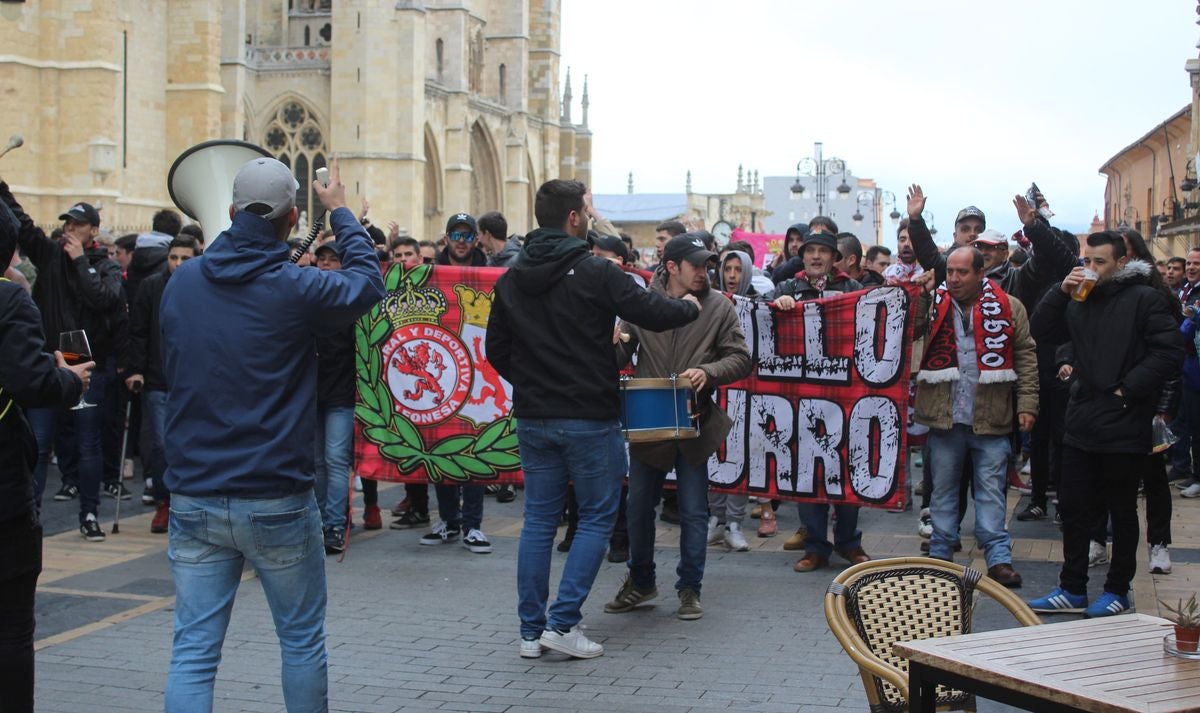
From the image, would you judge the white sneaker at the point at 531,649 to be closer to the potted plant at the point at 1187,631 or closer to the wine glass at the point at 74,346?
the wine glass at the point at 74,346

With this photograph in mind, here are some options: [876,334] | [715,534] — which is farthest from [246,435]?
[715,534]

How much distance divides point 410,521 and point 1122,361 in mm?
5654

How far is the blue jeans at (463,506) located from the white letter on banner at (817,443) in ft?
7.73

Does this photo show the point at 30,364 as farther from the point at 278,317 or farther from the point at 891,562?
the point at 891,562

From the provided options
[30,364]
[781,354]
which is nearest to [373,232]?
[781,354]

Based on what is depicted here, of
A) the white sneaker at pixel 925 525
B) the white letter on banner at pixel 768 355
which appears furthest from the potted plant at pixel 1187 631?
the white sneaker at pixel 925 525

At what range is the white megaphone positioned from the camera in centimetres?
752

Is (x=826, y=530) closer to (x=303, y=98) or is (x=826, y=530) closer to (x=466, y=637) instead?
(x=466, y=637)

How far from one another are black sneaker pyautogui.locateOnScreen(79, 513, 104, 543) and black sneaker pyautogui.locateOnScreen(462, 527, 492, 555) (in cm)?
286

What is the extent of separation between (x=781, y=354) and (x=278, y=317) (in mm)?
5511

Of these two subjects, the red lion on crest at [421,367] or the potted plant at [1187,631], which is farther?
the red lion on crest at [421,367]

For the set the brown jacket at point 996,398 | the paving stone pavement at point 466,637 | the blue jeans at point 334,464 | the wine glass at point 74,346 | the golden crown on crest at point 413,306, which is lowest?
the paving stone pavement at point 466,637

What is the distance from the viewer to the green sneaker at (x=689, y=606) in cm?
781

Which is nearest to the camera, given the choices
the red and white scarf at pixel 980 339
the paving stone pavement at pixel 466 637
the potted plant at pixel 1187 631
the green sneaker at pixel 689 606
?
the potted plant at pixel 1187 631
